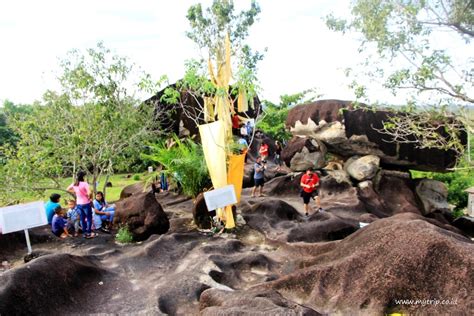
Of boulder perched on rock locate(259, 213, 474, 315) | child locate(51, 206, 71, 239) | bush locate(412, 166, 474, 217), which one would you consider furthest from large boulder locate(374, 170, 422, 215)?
child locate(51, 206, 71, 239)

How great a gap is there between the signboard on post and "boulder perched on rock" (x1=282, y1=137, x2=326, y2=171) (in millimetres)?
9666

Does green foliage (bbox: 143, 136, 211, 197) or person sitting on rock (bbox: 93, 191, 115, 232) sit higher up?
green foliage (bbox: 143, 136, 211, 197)

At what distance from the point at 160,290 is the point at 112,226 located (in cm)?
387

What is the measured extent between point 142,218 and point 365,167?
8.67 metres

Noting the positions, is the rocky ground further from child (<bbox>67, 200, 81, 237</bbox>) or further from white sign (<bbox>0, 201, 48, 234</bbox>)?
white sign (<bbox>0, 201, 48, 234</bbox>)

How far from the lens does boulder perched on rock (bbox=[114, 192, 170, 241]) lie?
954cm

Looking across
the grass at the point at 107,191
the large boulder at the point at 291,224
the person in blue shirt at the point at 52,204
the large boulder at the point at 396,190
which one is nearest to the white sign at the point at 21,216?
the person in blue shirt at the point at 52,204

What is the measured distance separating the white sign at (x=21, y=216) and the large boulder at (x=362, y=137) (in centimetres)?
995

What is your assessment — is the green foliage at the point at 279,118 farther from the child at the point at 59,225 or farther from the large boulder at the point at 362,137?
the child at the point at 59,225

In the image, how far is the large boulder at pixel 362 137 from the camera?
13.8m

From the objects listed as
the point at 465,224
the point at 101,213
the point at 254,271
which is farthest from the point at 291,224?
the point at 465,224

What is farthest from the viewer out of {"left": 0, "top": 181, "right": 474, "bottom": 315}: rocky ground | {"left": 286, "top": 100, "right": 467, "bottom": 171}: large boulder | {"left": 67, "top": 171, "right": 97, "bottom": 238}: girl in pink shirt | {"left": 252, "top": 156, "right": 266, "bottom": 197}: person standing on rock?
{"left": 286, "top": 100, "right": 467, "bottom": 171}: large boulder

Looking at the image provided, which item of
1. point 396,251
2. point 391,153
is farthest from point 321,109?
point 396,251

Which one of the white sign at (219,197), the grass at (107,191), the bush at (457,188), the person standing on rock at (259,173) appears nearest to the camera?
the white sign at (219,197)
